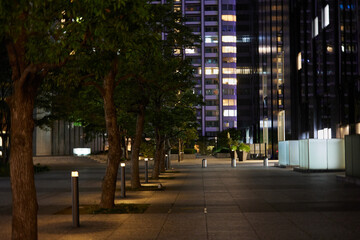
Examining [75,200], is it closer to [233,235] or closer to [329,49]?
[233,235]

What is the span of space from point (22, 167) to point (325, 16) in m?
37.5

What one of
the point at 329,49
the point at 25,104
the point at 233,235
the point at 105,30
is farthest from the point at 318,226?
the point at 329,49

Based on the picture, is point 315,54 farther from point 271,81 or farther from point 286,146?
point 271,81

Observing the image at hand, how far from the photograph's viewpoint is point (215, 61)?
16725 centimetres

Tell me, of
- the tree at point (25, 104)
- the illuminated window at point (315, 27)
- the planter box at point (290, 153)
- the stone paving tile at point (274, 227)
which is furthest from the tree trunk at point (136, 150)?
the illuminated window at point (315, 27)

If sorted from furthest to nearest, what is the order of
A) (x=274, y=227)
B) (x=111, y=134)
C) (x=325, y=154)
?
(x=325, y=154) → (x=111, y=134) → (x=274, y=227)

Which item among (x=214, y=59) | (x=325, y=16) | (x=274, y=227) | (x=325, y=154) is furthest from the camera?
(x=214, y=59)

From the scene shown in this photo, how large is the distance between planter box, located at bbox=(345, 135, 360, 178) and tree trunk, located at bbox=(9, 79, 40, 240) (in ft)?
65.2

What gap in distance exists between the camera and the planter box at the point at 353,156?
24797 millimetres

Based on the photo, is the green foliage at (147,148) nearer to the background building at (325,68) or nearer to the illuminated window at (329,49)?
the background building at (325,68)

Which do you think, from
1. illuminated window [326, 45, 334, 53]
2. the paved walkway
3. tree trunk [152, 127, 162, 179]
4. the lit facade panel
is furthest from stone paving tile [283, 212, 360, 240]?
the lit facade panel

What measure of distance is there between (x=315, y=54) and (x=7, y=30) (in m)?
40.0

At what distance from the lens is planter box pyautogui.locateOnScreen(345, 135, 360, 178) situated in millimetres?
24797

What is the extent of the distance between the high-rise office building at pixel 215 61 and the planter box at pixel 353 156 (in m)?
136
